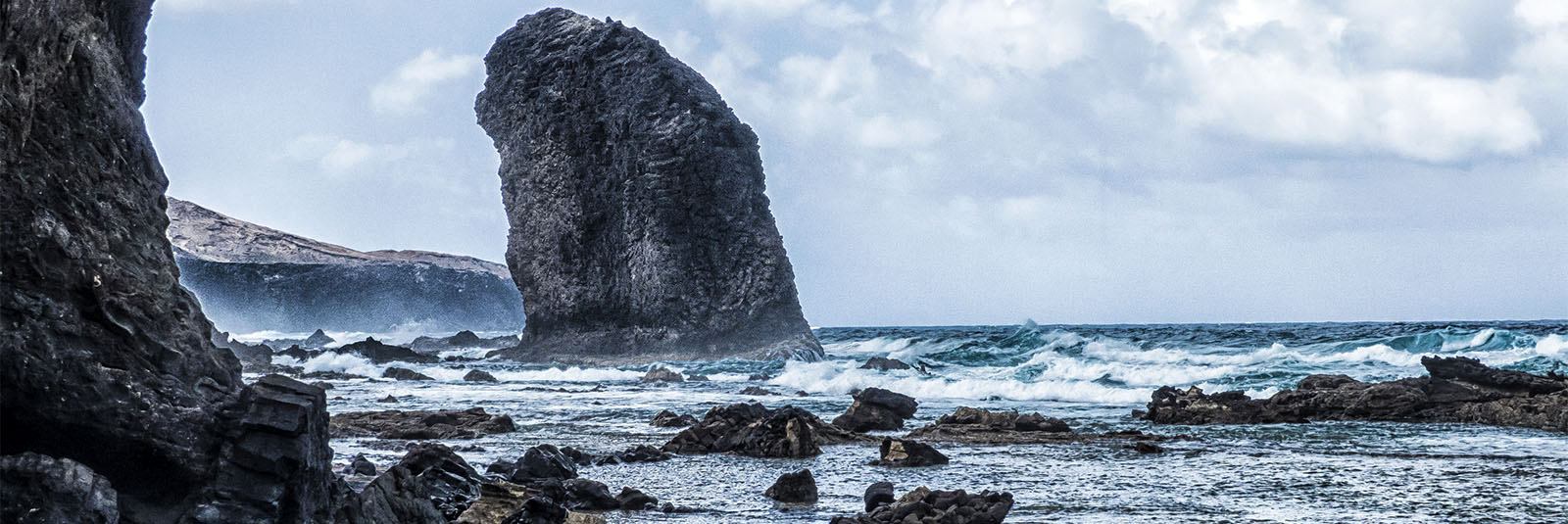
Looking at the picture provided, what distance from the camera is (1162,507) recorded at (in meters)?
8.30

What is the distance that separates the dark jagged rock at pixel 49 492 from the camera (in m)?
4.59

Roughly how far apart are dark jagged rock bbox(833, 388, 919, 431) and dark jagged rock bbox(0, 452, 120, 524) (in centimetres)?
1103

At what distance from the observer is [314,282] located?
115 metres

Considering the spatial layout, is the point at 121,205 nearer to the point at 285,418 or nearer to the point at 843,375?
the point at 285,418

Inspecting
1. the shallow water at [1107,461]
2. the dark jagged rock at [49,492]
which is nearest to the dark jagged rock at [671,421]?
the shallow water at [1107,461]

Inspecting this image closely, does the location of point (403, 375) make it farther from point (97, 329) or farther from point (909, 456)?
point (97, 329)

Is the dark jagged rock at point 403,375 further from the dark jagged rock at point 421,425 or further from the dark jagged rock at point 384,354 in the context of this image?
the dark jagged rock at point 421,425

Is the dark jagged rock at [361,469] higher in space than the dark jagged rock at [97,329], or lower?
lower

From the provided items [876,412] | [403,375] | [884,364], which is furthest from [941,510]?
[403,375]

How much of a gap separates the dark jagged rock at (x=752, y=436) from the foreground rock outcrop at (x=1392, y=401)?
228 inches

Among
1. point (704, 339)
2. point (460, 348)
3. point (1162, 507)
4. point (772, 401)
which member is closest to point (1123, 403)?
point (772, 401)

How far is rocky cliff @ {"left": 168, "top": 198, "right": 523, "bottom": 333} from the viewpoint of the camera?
10956 centimetres

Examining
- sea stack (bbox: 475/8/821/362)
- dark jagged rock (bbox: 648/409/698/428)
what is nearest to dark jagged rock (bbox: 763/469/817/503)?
dark jagged rock (bbox: 648/409/698/428)

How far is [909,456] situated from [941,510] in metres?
4.12
